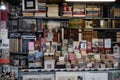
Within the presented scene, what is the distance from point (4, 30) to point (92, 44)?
228cm

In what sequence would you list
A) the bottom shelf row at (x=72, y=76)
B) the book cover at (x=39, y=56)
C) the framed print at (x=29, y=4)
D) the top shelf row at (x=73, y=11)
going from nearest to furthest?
the framed print at (x=29, y=4), the bottom shelf row at (x=72, y=76), the book cover at (x=39, y=56), the top shelf row at (x=73, y=11)

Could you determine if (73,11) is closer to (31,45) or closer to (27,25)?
(27,25)

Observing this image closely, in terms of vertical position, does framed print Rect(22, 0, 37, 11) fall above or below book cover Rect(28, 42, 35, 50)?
above

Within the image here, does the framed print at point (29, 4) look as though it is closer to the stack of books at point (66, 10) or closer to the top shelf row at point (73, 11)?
the top shelf row at point (73, 11)

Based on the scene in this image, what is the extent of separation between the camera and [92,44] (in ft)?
27.9

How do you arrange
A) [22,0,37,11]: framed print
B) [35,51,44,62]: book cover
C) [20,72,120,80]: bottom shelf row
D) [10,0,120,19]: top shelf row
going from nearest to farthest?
[22,0,37,11]: framed print → [20,72,120,80]: bottom shelf row → [35,51,44,62]: book cover → [10,0,120,19]: top shelf row

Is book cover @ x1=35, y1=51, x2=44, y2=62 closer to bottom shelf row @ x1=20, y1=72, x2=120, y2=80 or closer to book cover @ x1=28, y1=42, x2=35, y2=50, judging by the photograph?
book cover @ x1=28, y1=42, x2=35, y2=50

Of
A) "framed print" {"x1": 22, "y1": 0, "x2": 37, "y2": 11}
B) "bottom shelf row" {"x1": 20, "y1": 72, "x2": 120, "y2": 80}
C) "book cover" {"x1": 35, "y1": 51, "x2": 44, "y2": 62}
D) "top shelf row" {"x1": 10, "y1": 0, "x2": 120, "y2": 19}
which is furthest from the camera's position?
"top shelf row" {"x1": 10, "y1": 0, "x2": 120, "y2": 19}

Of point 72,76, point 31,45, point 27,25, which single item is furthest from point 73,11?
point 72,76

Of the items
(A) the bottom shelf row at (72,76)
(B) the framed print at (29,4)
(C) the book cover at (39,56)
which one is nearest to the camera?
(B) the framed print at (29,4)

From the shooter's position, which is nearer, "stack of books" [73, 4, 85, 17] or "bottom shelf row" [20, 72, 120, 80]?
"bottom shelf row" [20, 72, 120, 80]

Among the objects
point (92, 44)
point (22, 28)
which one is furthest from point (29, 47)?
point (92, 44)

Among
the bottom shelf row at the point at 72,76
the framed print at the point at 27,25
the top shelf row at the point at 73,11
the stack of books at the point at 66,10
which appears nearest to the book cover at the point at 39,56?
the bottom shelf row at the point at 72,76

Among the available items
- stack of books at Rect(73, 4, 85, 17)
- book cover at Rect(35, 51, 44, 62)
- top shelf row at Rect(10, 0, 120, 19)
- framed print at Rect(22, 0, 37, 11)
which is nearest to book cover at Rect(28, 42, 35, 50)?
book cover at Rect(35, 51, 44, 62)
